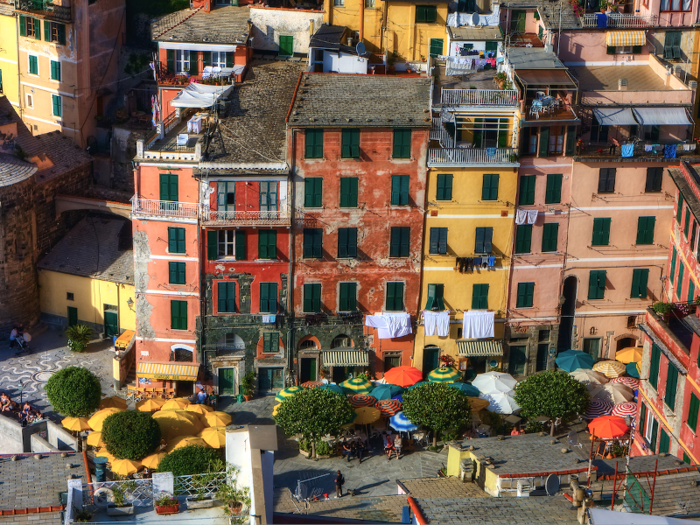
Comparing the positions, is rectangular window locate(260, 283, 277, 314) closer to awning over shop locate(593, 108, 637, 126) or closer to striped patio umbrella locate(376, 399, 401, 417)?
striped patio umbrella locate(376, 399, 401, 417)

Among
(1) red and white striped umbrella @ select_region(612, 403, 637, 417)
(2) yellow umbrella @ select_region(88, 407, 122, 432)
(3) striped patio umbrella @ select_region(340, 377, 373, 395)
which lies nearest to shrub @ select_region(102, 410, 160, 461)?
(2) yellow umbrella @ select_region(88, 407, 122, 432)

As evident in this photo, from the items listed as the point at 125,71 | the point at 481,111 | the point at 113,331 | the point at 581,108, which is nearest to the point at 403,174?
the point at 481,111

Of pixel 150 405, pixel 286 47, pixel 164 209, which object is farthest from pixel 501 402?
pixel 286 47

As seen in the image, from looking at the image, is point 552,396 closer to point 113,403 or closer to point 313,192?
point 313,192

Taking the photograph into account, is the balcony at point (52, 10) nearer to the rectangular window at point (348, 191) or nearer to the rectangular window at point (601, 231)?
the rectangular window at point (348, 191)

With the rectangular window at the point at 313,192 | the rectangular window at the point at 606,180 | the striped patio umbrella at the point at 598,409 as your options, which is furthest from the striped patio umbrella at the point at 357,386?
the rectangular window at the point at 606,180
